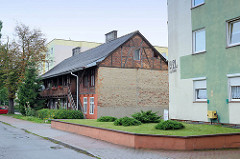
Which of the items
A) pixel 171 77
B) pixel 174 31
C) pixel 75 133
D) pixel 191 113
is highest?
pixel 174 31

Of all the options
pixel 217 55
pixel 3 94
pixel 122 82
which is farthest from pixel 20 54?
pixel 217 55

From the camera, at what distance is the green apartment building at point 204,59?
13.2m

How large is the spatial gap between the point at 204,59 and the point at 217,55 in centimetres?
89

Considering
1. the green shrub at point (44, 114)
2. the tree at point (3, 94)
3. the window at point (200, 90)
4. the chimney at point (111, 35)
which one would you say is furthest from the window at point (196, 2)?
the tree at point (3, 94)

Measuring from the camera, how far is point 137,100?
2795 cm

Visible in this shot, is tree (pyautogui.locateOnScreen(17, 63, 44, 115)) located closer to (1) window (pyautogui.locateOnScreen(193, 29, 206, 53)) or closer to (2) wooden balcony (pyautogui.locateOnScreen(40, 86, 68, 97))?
→ (2) wooden balcony (pyautogui.locateOnScreen(40, 86, 68, 97))

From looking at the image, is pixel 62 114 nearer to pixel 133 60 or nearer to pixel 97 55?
pixel 97 55

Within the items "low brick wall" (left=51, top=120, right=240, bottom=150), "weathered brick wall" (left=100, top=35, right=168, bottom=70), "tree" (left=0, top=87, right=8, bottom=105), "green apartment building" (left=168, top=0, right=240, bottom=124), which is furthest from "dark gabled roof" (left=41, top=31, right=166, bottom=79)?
"low brick wall" (left=51, top=120, right=240, bottom=150)

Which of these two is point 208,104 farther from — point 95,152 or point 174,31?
point 95,152

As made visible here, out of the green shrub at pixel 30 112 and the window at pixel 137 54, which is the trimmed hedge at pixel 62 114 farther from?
the window at pixel 137 54

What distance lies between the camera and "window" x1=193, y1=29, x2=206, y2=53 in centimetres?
1501

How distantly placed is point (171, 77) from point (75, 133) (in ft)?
20.5

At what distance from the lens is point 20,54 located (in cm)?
3975

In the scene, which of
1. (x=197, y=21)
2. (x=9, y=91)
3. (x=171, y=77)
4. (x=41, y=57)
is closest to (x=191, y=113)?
(x=171, y=77)
